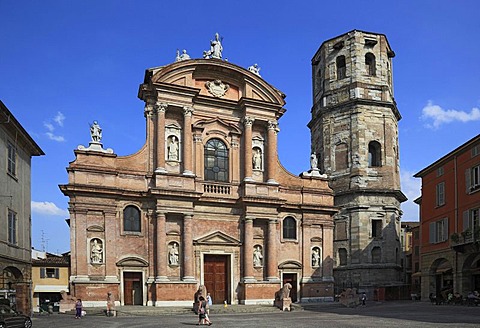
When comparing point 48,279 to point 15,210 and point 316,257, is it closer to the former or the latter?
point 15,210

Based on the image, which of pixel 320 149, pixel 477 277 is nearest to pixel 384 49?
pixel 320 149

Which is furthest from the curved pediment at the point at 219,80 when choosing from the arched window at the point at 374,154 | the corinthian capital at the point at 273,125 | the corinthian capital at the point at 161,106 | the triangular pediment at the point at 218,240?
the arched window at the point at 374,154

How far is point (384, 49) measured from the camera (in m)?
46.5

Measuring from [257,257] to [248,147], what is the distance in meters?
7.33

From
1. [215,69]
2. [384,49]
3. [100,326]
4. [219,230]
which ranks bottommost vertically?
[100,326]

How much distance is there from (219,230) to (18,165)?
13.5 metres

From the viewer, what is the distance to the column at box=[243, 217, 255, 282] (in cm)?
3342

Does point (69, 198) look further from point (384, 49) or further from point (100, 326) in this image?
point (384, 49)

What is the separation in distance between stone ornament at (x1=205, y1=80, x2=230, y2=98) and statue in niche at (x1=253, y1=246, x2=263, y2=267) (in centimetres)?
1067

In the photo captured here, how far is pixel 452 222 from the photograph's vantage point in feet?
115

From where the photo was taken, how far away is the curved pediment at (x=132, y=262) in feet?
101

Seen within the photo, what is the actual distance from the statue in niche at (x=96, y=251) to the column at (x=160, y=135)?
18.6 ft

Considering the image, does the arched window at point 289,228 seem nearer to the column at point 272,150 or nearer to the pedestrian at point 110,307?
the column at point 272,150

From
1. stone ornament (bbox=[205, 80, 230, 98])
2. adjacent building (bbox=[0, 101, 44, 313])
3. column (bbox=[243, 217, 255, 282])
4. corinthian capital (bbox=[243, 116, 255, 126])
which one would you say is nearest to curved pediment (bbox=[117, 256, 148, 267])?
adjacent building (bbox=[0, 101, 44, 313])
